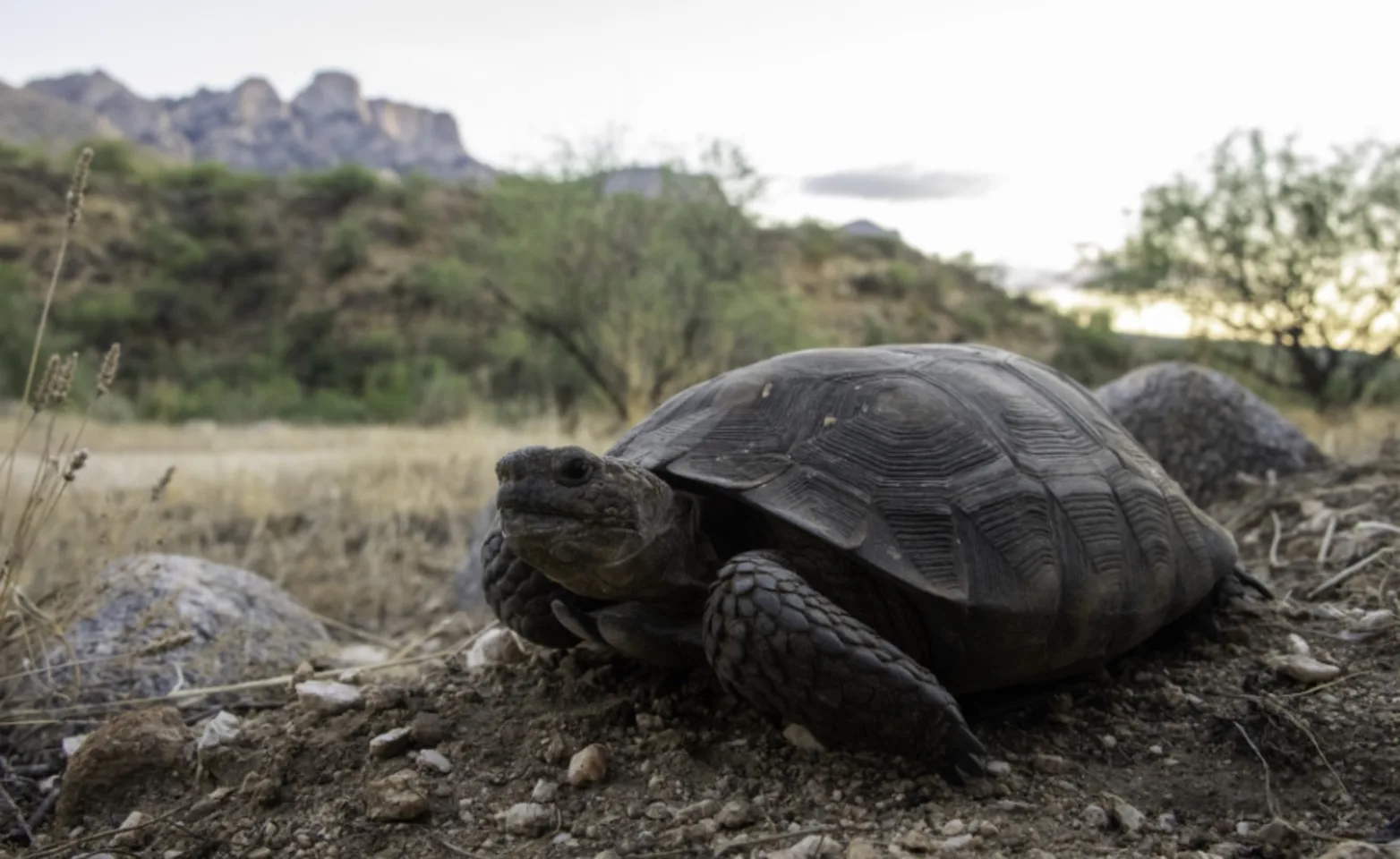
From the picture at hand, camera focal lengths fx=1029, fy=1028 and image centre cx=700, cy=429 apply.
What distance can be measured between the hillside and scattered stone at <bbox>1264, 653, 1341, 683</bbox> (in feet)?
41.6

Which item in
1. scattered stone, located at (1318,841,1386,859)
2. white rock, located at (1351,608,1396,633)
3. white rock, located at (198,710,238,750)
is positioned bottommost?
white rock, located at (198,710,238,750)

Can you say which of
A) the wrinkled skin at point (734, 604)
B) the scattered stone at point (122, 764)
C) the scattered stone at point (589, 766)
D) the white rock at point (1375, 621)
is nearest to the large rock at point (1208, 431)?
the white rock at point (1375, 621)

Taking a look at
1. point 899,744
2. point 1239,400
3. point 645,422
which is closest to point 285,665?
point 645,422

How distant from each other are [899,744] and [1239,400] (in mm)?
4152

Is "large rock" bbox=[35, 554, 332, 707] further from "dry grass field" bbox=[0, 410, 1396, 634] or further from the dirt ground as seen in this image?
the dirt ground

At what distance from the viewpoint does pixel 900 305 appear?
41906 mm

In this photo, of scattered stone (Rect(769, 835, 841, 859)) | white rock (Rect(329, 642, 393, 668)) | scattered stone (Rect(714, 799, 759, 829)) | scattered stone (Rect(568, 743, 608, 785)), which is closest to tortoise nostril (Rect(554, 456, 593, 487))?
scattered stone (Rect(568, 743, 608, 785))

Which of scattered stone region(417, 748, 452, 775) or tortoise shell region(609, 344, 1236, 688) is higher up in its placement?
tortoise shell region(609, 344, 1236, 688)

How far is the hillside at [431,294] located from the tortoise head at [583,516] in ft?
42.2

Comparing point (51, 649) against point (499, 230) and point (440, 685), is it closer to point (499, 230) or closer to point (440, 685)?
point (440, 685)

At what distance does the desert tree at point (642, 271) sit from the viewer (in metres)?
16.1

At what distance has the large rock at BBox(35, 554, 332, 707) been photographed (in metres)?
2.90

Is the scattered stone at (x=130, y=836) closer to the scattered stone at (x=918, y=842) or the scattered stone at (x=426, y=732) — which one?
the scattered stone at (x=426, y=732)

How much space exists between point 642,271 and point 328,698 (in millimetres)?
14391
